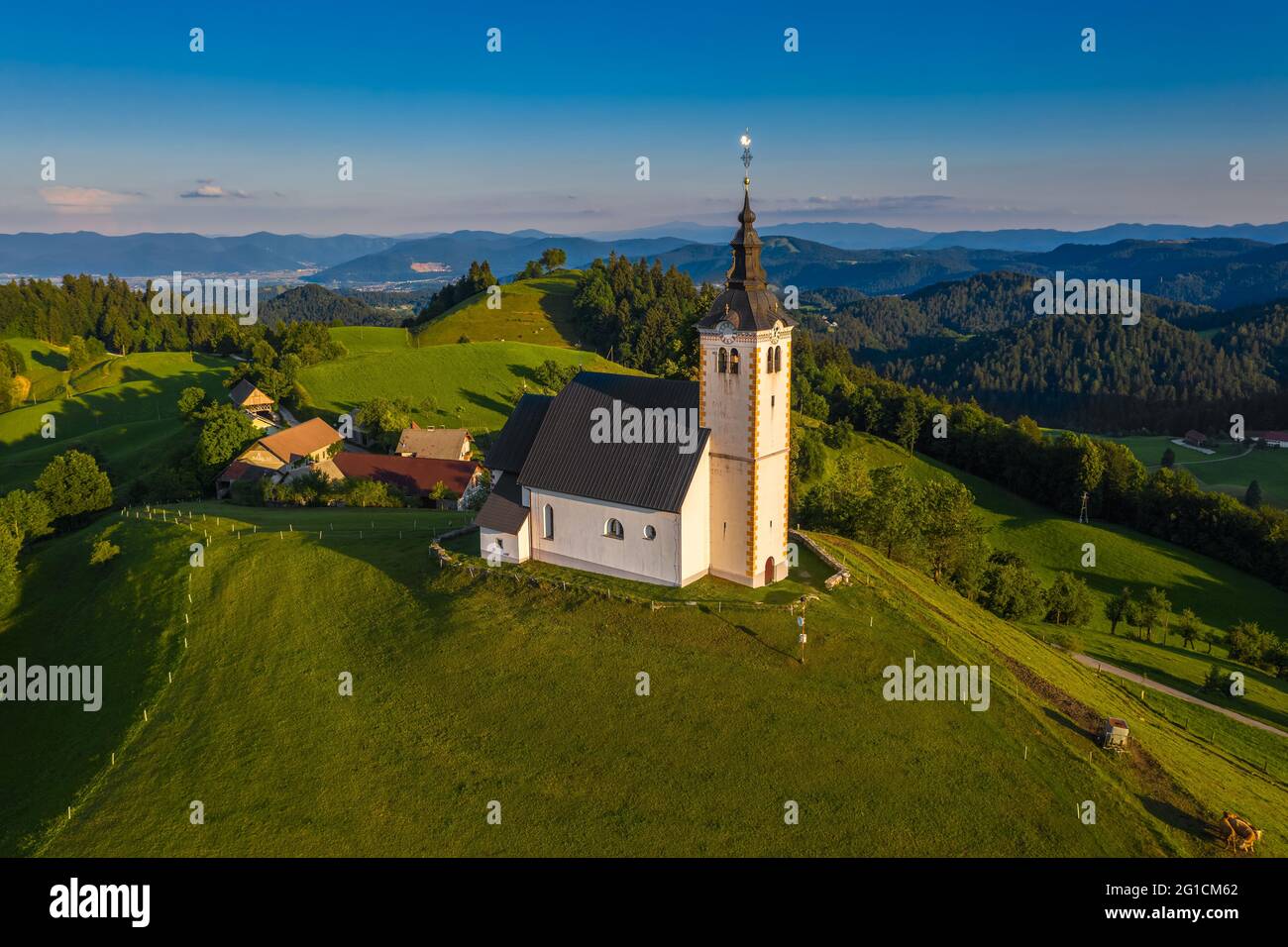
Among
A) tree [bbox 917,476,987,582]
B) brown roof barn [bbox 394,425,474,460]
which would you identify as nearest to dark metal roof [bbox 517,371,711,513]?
tree [bbox 917,476,987,582]

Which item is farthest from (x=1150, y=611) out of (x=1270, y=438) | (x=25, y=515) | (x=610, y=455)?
(x=1270, y=438)

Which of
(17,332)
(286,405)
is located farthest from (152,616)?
(17,332)

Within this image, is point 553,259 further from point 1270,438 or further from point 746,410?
point 746,410

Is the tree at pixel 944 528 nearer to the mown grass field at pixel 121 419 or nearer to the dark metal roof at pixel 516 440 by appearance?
the dark metal roof at pixel 516 440

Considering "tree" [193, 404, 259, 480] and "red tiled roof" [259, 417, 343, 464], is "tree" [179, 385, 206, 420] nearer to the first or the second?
"tree" [193, 404, 259, 480]

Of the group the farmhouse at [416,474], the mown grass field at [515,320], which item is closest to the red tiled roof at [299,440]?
the farmhouse at [416,474]
